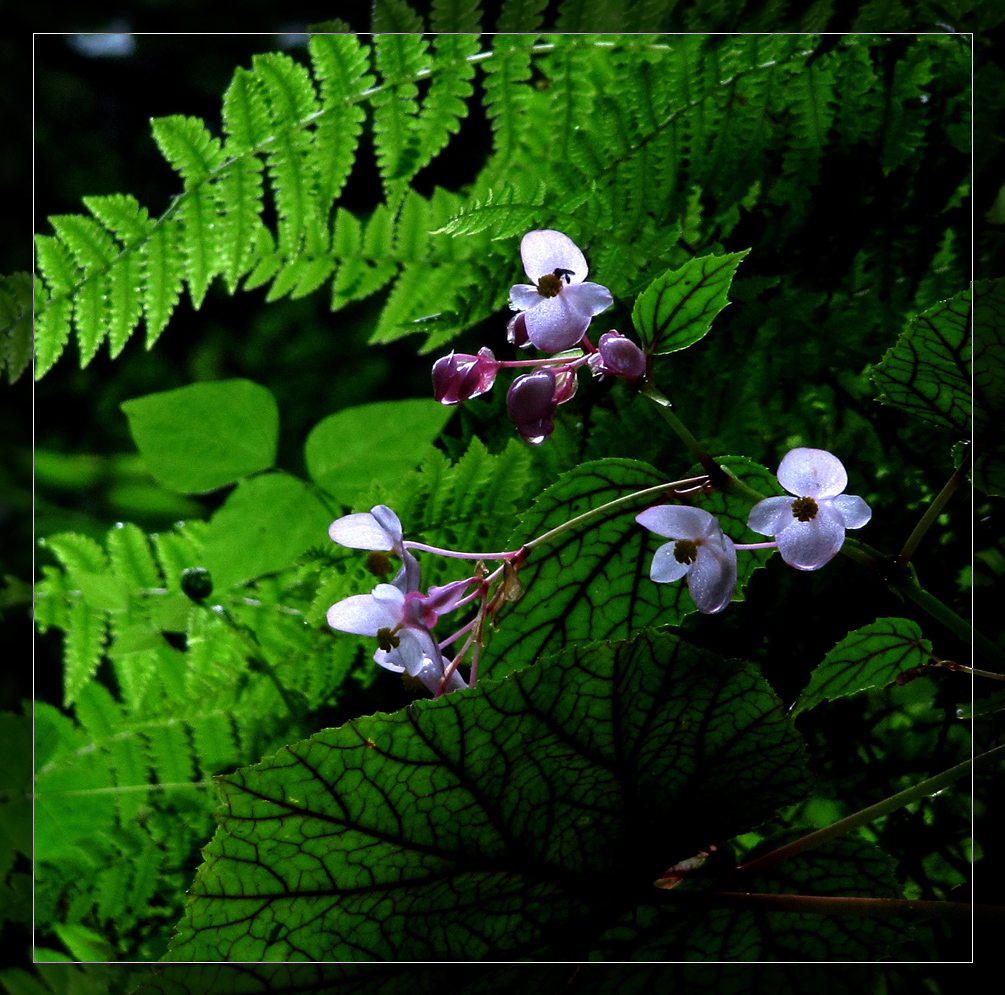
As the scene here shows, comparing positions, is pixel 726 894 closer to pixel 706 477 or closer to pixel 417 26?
pixel 706 477

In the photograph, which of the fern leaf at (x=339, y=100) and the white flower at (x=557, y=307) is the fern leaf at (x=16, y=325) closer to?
the fern leaf at (x=339, y=100)

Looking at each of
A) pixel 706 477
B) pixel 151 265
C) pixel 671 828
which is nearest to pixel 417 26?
pixel 151 265

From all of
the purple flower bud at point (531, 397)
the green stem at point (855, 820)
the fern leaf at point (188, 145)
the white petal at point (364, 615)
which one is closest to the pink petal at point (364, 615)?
the white petal at point (364, 615)

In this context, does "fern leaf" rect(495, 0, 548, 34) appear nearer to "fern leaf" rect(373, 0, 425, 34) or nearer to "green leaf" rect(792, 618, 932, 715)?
"fern leaf" rect(373, 0, 425, 34)

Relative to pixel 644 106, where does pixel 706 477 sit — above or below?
below

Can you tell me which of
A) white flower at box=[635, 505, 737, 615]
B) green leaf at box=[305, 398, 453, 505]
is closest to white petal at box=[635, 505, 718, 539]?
white flower at box=[635, 505, 737, 615]

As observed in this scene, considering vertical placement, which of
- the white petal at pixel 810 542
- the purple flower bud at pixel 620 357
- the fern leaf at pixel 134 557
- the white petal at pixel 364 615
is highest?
the purple flower bud at pixel 620 357
